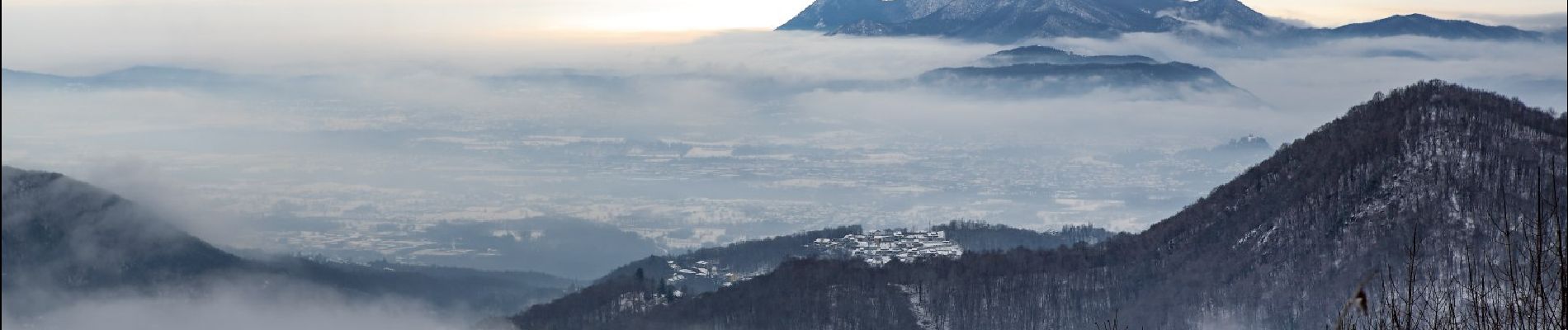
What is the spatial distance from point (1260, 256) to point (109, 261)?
11600cm

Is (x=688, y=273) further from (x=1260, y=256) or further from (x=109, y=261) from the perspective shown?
(x=1260, y=256)

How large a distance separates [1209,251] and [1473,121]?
21.3 metres

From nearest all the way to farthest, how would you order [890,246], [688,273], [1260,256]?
[1260,256] → [890,246] → [688,273]

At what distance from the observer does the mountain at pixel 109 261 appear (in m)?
163

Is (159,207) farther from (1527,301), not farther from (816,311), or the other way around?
(1527,301)

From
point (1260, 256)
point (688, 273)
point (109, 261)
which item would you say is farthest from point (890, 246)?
point (109, 261)

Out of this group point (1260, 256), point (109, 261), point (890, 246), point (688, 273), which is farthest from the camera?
point (688, 273)

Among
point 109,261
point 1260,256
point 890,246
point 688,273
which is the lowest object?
point 688,273

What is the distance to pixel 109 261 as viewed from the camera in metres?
171

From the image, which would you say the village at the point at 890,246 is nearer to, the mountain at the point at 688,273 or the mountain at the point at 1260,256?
the mountain at the point at 688,273

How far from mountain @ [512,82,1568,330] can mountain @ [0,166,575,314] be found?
55969 mm

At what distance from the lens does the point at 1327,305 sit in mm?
113250

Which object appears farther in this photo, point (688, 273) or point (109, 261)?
point (688, 273)

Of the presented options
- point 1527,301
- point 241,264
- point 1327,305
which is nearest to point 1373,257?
point 1327,305
